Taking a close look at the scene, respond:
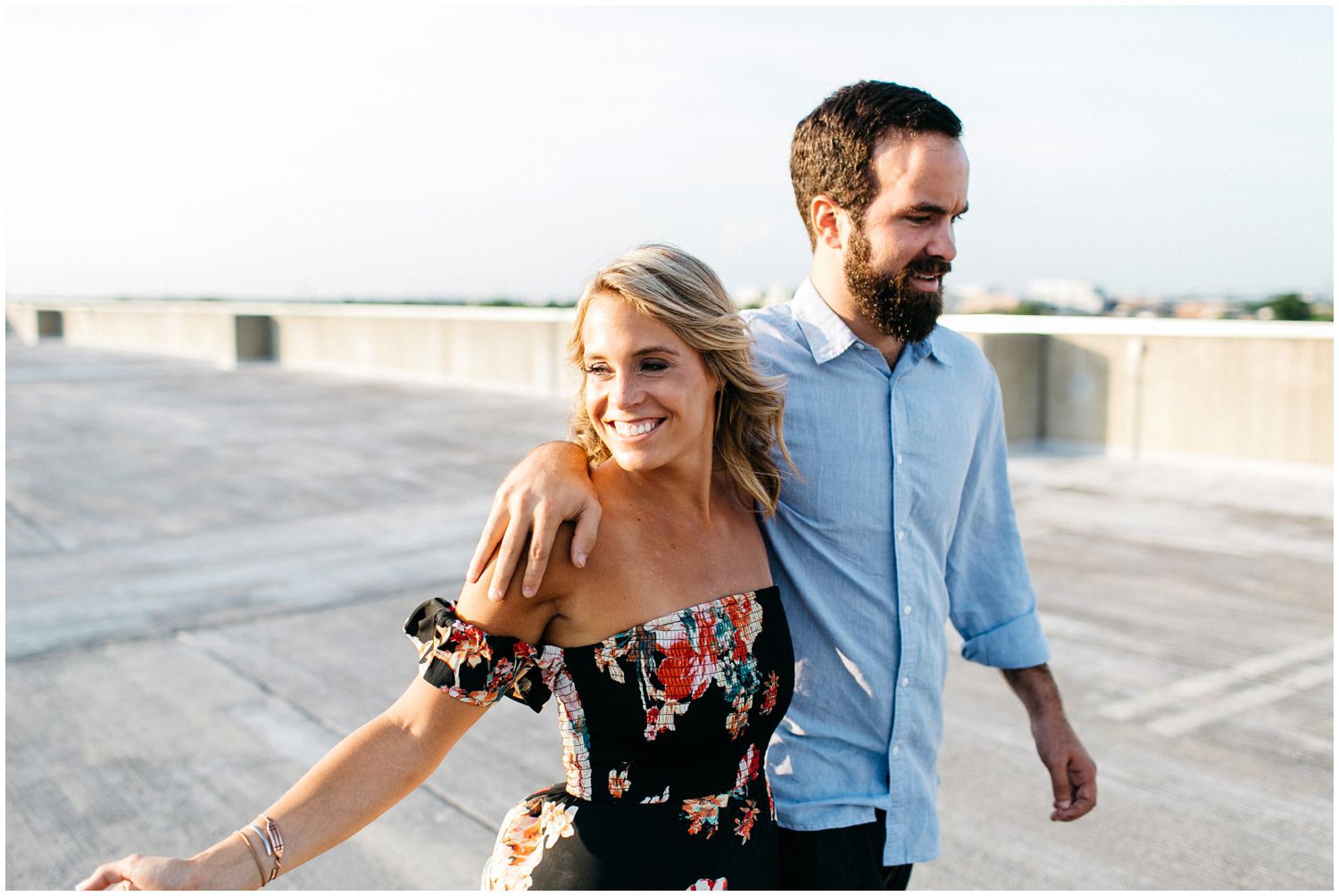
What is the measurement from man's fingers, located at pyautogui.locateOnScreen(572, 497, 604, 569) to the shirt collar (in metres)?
0.60

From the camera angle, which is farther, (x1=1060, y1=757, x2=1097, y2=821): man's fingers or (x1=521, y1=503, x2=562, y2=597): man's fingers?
(x1=1060, y1=757, x2=1097, y2=821): man's fingers

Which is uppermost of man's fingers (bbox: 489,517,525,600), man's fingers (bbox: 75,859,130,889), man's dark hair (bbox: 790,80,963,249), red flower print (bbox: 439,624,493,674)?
man's dark hair (bbox: 790,80,963,249)

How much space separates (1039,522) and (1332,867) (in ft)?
15.7

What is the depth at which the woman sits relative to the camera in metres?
1.60

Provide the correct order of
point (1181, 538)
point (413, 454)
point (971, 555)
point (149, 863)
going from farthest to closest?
point (413, 454), point (1181, 538), point (971, 555), point (149, 863)

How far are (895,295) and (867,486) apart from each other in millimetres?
343

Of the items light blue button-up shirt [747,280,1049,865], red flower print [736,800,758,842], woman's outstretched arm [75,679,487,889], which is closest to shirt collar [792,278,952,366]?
light blue button-up shirt [747,280,1049,865]

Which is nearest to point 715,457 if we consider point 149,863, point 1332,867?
point 149,863

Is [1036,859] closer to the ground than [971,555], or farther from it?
closer to the ground

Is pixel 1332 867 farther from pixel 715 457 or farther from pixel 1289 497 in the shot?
pixel 1289 497

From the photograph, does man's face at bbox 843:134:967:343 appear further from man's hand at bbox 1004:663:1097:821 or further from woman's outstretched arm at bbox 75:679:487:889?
woman's outstretched arm at bbox 75:679:487:889

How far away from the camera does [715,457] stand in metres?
2.03

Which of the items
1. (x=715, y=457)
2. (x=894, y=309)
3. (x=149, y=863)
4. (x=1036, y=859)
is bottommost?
(x=1036, y=859)

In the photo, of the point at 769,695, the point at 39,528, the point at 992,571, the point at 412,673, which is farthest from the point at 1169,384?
the point at 769,695
